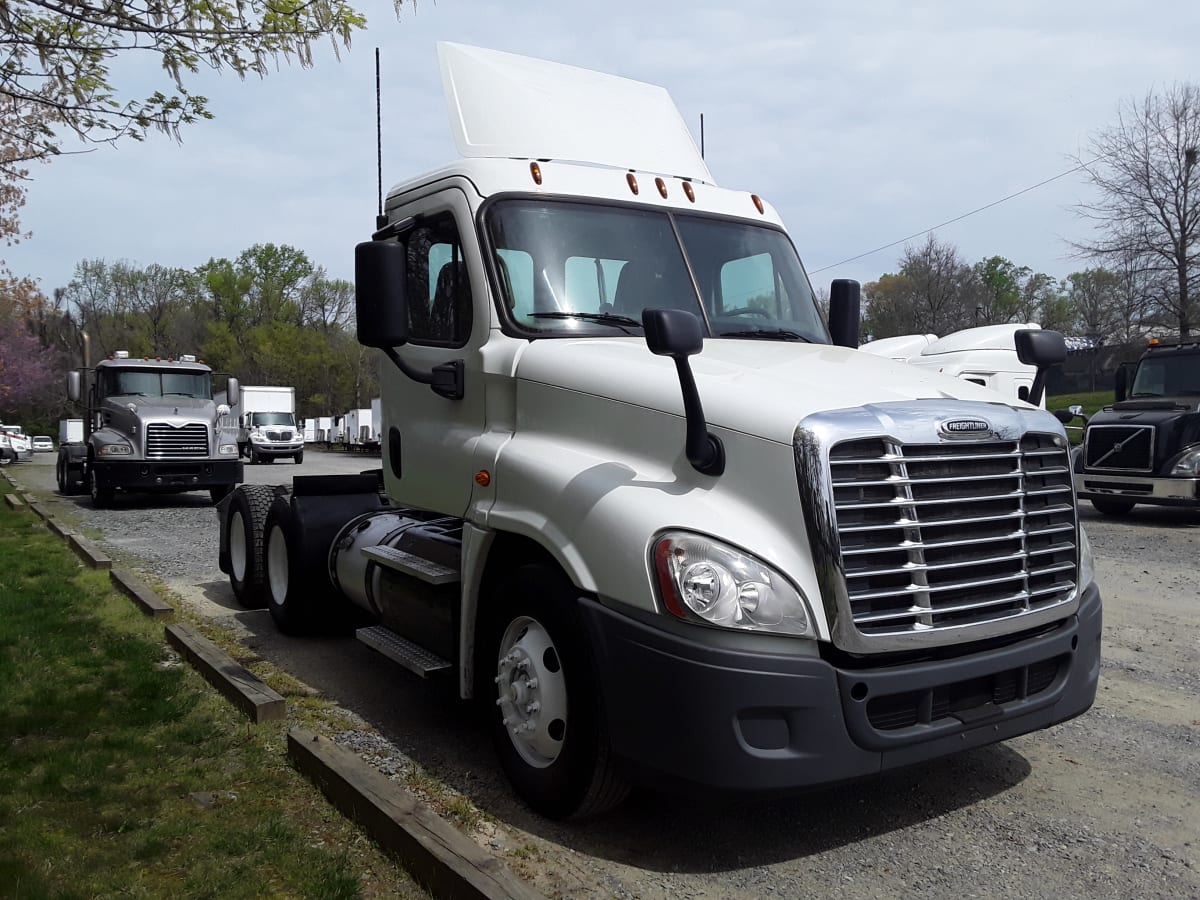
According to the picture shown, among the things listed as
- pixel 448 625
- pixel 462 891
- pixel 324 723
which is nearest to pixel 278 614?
pixel 324 723

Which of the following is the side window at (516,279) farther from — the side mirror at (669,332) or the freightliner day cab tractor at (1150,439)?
the freightliner day cab tractor at (1150,439)

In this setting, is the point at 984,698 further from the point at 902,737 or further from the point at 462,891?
the point at 462,891

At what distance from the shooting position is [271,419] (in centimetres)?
4009

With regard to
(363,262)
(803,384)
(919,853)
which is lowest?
(919,853)

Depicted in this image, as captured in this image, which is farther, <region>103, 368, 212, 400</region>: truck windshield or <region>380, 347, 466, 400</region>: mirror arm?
<region>103, 368, 212, 400</region>: truck windshield

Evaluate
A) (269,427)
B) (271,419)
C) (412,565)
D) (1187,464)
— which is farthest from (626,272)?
(271,419)

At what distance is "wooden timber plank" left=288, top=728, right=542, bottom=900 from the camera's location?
3.05 m

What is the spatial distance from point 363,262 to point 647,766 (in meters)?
2.51

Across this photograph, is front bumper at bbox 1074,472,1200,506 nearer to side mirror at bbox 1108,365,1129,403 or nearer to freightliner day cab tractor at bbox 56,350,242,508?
side mirror at bbox 1108,365,1129,403

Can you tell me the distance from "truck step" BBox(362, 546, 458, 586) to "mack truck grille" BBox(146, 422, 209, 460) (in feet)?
45.6

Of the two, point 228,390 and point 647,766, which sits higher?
point 228,390

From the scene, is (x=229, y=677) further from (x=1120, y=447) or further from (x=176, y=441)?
(x=176, y=441)

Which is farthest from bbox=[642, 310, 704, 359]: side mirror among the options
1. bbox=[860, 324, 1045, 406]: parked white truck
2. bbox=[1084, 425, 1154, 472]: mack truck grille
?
bbox=[860, 324, 1045, 406]: parked white truck

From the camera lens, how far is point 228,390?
1897 centimetres
